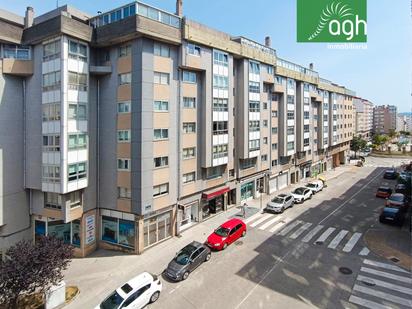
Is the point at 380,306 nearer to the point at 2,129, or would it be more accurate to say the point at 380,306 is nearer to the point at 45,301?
the point at 45,301

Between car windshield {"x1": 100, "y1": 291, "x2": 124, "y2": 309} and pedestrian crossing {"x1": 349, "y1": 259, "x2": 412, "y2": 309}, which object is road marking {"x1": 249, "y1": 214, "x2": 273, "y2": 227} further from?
car windshield {"x1": 100, "y1": 291, "x2": 124, "y2": 309}

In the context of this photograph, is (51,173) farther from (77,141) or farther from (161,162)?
(161,162)

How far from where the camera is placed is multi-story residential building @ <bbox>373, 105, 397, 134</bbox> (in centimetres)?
17912

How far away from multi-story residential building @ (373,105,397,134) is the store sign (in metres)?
195

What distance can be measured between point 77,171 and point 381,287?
22.6m

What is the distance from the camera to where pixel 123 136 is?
22859 millimetres

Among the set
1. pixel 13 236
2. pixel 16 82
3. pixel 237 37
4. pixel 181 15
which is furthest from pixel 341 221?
pixel 16 82

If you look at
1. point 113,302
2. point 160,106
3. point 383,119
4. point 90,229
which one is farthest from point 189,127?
point 383,119

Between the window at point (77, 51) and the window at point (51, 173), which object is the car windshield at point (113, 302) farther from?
the window at point (77, 51)

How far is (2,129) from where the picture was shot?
21656mm

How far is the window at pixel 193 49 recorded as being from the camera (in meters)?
25.3

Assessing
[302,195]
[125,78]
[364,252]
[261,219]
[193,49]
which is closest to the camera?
[364,252]

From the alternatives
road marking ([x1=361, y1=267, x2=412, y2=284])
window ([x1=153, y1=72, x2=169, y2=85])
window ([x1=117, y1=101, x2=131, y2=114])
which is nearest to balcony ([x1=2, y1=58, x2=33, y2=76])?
window ([x1=117, y1=101, x2=131, y2=114])

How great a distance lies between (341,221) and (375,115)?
186m
